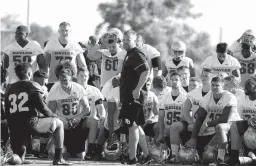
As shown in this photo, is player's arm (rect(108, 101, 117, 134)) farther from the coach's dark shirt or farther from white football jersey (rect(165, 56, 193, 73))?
white football jersey (rect(165, 56, 193, 73))

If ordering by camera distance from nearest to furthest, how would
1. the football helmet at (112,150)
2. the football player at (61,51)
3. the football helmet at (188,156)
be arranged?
1. the football helmet at (188,156)
2. the football helmet at (112,150)
3. the football player at (61,51)

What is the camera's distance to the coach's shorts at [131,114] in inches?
379

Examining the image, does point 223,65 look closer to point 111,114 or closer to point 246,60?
point 246,60

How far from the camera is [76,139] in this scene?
10.9m

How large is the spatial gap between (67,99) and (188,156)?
212 centimetres

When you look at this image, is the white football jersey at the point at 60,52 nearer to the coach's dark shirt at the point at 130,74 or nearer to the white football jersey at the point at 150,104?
the white football jersey at the point at 150,104

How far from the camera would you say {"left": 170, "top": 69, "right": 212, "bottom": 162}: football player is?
10.6 metres

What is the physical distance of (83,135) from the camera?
432 inches

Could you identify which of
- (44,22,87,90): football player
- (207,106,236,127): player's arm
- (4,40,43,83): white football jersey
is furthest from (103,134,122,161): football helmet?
(4,40,43,83): white football jersey

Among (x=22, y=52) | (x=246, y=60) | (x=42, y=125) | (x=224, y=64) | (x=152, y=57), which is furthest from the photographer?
(x=246, y=60)

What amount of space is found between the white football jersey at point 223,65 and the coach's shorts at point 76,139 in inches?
104

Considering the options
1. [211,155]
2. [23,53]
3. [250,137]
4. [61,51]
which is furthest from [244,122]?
[23,53]

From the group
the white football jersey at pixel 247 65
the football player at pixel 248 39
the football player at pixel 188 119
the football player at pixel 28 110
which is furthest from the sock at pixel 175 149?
the football player at pixel 248 39

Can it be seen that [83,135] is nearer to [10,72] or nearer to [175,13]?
[10,72]
